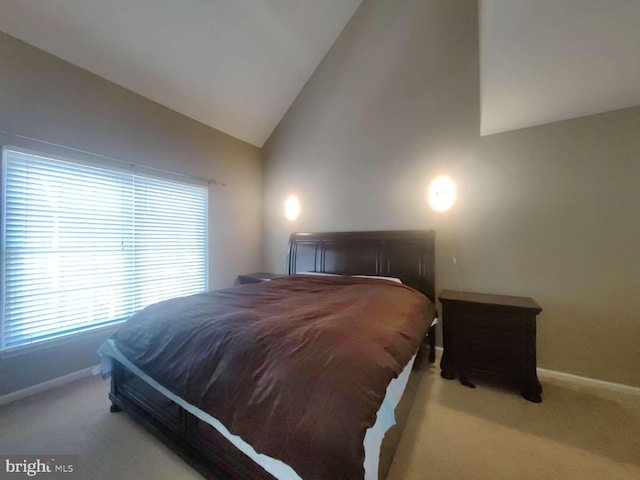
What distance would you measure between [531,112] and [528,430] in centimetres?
239

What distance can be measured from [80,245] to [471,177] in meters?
3.81

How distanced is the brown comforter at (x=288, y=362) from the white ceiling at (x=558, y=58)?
1.80 m

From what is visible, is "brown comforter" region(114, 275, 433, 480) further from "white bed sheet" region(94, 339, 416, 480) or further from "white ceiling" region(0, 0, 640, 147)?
"white ceiling" region(0, 0, 640, 147)

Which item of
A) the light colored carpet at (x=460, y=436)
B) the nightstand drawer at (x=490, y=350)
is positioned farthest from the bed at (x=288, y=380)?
the nightstand drawer at (x=490, y=350)

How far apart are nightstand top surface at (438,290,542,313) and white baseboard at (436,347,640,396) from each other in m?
0.68

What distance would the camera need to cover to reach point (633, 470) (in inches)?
52.0

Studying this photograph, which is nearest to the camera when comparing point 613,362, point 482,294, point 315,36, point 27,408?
point 27,408

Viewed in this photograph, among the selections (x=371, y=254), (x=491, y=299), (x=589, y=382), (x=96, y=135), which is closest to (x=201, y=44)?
(x=96, y=135)

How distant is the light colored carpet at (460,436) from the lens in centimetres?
133

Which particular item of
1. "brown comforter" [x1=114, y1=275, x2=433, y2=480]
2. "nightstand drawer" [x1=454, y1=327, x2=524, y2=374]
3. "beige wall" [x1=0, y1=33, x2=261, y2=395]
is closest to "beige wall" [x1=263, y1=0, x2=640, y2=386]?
"nightstand drawer" [x1=454, y1=327, x2=524, y2=374]

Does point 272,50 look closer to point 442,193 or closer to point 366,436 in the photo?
point 442,193

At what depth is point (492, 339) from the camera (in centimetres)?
207

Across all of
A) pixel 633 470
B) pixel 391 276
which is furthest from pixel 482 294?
pixel 633 470

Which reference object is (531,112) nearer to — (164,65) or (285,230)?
(285,230)
